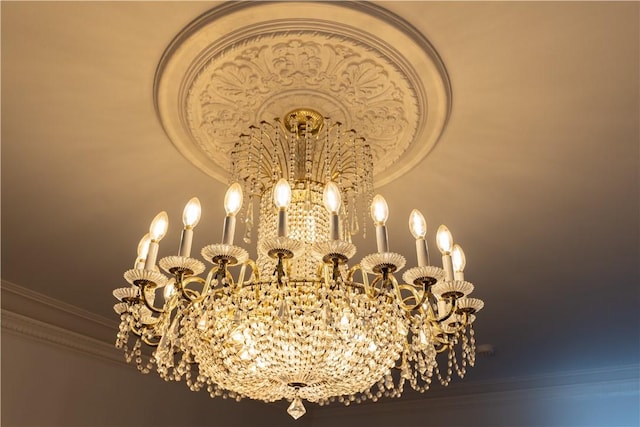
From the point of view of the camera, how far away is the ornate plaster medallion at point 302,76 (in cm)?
150

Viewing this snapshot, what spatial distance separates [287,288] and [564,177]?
120 cm

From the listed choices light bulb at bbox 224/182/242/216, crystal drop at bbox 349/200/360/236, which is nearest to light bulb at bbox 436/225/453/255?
light bulb at bbox 224/182/242/216

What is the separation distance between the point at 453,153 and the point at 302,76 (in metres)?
0.65

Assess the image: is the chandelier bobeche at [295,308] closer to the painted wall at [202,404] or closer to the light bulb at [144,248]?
the light bulb at [144,248]

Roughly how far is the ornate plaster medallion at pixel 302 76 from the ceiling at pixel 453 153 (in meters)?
0.05

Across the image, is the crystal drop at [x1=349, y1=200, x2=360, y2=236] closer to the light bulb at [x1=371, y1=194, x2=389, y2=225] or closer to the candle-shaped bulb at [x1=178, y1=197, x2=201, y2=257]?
the light bulb at [x1=371, y1=194, x2=389, y2=225]

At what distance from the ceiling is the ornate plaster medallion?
0.17 feet

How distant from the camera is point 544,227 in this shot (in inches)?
96.1

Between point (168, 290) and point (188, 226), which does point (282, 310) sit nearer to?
point (188, 226)

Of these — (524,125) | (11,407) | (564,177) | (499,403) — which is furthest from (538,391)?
(11,407)

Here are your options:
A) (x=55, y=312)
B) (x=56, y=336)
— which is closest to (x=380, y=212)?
(x=55, y=312)

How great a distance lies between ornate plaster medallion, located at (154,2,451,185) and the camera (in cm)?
150

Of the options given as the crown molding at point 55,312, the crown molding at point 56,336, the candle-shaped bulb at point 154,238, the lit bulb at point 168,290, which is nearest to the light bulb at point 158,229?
the candle-shaped bulb at point 154,238

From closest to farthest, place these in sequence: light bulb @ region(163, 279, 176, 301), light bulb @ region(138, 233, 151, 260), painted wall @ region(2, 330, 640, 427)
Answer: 1. light bulb @ region(138, 233, 151, 260)
2. light bulb @ region(163, 279, 176, 301)
3. painted wall @ region(2, 330, 640, 427)
